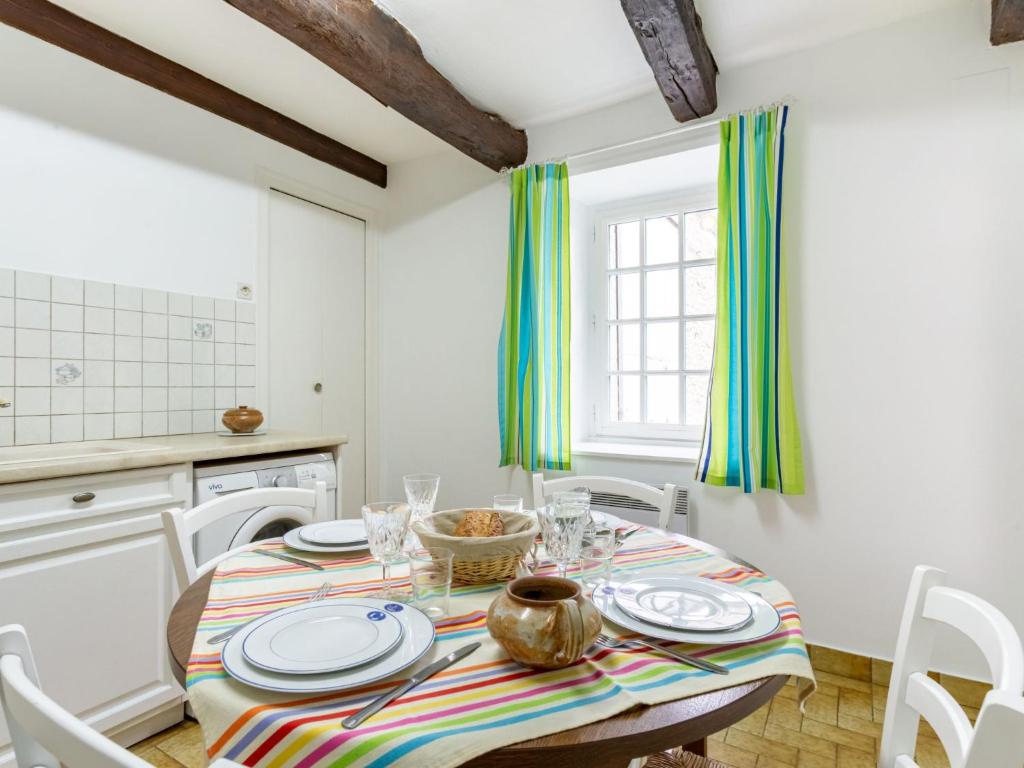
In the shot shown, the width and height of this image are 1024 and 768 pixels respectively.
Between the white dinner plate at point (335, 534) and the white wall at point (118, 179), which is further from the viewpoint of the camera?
the white wall at point (118, 179)

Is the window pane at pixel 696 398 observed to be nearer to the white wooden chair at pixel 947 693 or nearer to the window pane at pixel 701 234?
the window pane at pixel 701 234

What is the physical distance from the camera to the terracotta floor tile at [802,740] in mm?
1708

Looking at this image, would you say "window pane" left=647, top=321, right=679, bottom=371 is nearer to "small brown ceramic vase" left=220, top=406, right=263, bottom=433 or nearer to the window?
the window

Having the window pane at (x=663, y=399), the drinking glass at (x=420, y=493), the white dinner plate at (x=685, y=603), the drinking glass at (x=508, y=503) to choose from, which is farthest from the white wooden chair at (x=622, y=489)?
the window pane at (x=663, y=399)

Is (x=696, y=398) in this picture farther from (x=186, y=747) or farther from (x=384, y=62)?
(x=186, y=747)

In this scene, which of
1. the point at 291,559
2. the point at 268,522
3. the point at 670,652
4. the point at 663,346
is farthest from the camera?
the point at 663,346

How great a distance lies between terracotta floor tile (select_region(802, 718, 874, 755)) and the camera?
1.72 meters

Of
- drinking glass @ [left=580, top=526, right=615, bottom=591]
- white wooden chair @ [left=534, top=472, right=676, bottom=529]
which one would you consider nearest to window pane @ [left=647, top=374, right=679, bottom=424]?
white wooden chair @ [left=534, top=472, right=676, bottom=529]

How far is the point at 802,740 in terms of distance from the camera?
1.76m

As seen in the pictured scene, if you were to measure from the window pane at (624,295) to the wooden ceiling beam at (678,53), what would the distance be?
0.82m

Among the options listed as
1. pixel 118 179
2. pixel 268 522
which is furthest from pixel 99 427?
pixel 118 179

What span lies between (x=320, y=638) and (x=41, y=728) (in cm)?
32

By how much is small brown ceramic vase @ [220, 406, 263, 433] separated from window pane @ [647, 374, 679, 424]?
1.88 m

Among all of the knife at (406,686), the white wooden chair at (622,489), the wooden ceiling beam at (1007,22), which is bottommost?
the knife at (406,686)
